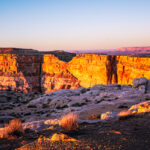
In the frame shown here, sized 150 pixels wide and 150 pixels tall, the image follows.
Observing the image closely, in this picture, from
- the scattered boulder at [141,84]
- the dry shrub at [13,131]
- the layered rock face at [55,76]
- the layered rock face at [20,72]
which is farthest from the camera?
the layered rock face at [20,72]

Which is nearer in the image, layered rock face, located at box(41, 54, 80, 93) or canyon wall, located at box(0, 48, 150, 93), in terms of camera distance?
canyon wall, located at box(0, 48, 150, 93)

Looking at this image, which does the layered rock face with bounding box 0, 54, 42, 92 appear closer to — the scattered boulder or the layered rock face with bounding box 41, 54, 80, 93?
the layered rock face with bounding box 41, 54, 80, 93

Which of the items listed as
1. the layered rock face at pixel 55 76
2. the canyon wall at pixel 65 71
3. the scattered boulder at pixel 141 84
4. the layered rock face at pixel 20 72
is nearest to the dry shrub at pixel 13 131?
the scattered boulder at pixel 141 84

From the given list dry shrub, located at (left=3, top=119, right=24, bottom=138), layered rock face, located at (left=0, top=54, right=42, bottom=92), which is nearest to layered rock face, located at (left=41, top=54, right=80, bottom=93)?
→ layered rock face, located at (left=0, top=54, right=42, bottom=92)

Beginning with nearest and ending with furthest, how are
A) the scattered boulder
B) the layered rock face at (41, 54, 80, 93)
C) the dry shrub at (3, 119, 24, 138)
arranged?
the dry shrub at (3, 119, 24, 138) → the scattered boulder → the layered rock face at (41, 54, 80, 93)

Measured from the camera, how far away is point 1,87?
1601 inches

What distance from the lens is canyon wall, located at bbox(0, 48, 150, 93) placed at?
30062 millimetres

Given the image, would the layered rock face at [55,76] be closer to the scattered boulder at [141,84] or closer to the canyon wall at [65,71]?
the canyon wall at [65,71]

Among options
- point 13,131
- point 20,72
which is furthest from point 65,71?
Answer: point 13,131

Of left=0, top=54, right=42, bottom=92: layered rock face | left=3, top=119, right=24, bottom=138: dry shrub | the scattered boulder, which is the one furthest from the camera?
left=0, top=54, right=42, bottom=92: layered rock face

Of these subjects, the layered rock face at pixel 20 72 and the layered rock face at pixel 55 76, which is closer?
the layered rock face at pixel 55 76

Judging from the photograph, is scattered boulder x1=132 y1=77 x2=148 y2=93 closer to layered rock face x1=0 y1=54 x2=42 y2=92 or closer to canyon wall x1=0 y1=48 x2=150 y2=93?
canyon wall x1=0 y1=48 x2=150 y2=93

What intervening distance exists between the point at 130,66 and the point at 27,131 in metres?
26.0

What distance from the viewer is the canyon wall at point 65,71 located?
1184 inches
